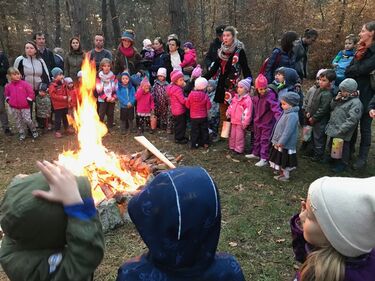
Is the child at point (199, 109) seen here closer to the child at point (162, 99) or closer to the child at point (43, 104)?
the child at point (162, 99)

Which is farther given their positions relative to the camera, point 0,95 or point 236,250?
point 0,95

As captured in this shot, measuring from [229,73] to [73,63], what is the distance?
4.24 m

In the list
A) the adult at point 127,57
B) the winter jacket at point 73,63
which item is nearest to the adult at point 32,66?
the winter jacket at point 73,63

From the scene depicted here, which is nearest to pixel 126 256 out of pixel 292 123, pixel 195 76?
pixel 292 123

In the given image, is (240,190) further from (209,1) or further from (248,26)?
(209,1)

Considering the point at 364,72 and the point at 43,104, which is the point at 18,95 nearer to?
the point at 43,104

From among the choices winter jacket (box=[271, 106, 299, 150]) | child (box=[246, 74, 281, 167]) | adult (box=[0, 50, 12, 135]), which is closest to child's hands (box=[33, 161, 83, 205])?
winter jacket (box=[271, 106, 299, 150])

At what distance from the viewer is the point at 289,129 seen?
6.25 metres

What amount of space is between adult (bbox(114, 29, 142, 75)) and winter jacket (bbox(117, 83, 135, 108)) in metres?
0.68

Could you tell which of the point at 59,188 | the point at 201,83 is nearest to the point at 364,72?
the point at 201,83

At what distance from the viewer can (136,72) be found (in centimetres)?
992

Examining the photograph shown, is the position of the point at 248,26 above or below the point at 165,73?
above

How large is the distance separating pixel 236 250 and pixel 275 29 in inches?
529

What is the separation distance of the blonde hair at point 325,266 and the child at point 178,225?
19.8 inches
